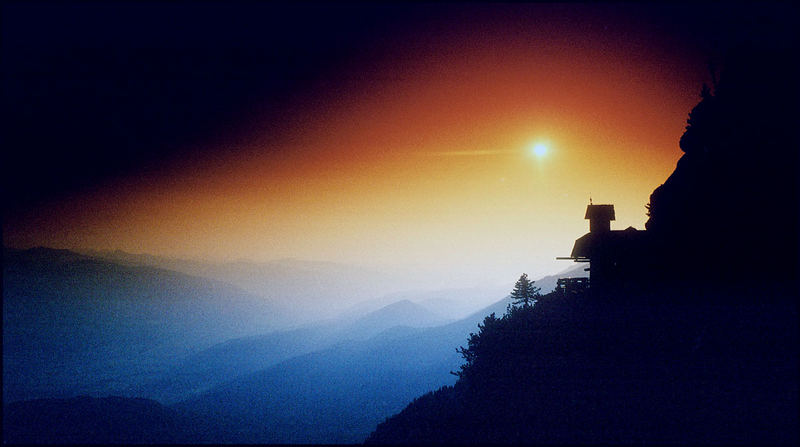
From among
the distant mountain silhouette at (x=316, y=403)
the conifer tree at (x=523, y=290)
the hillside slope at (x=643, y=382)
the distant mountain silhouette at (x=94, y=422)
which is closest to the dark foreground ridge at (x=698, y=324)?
the hillside slope at (x=643, y=382)

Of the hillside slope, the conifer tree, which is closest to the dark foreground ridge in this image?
the hillside slope

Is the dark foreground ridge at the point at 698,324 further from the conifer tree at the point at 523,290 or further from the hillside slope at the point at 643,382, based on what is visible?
the conifer tree at the point at 523,290

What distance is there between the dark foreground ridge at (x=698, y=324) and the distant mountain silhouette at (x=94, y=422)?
102115 millimetres

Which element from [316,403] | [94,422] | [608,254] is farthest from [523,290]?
[316,403]

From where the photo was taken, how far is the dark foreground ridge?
13.6 meters

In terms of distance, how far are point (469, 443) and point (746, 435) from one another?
12.2 m

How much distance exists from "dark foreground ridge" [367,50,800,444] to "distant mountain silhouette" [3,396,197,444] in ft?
335

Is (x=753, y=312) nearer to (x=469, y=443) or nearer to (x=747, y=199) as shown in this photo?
(x=747, y=199)

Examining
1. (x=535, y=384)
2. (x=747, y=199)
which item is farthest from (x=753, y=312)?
(x=535, y=384)

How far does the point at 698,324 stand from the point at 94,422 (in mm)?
135996

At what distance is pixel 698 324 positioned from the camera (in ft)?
54.4

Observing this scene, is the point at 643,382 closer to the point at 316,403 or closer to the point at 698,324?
the point at 698,324

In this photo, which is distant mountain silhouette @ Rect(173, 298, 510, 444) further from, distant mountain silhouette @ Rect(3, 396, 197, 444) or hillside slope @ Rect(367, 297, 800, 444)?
hillside slope @ Rect(367, 297, 800, 444)

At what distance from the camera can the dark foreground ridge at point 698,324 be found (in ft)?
44.6
